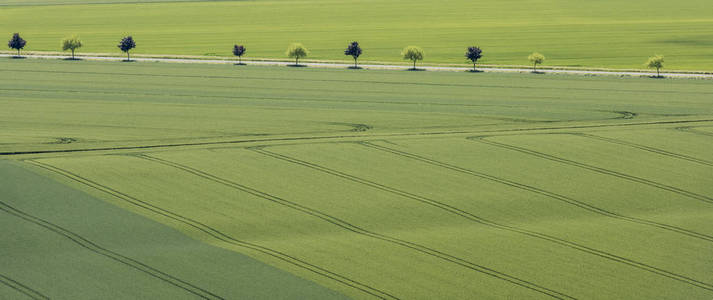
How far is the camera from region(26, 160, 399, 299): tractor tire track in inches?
1403

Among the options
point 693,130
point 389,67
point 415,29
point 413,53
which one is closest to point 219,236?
point 693,130

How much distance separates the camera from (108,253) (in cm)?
3831

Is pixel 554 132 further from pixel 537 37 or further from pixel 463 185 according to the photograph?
Result: pixel 537 37

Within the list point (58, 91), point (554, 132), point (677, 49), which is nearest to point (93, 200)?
point (554, 132)

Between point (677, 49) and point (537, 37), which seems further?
point (537, 37)

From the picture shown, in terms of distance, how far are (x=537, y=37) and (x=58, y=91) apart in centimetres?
8958

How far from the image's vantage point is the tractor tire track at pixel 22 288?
1337 inches

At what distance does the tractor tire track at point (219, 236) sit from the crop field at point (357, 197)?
0.12 m

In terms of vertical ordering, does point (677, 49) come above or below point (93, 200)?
above

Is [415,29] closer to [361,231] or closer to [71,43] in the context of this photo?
[71,43]

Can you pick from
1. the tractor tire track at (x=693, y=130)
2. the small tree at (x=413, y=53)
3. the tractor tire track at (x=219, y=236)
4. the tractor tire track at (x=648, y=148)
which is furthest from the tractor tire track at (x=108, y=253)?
the small tree at (x=413, y=53)

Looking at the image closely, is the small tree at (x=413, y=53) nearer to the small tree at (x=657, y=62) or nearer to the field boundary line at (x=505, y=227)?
the small tree at (x=657, y=62)

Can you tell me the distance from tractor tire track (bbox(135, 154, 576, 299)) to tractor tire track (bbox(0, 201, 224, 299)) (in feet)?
35.1

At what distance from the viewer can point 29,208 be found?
144 ft
